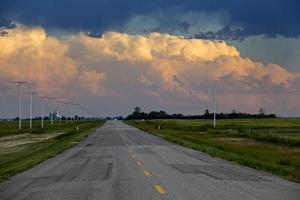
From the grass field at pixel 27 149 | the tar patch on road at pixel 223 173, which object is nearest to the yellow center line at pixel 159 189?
the tar patch on road at pixel 223 173

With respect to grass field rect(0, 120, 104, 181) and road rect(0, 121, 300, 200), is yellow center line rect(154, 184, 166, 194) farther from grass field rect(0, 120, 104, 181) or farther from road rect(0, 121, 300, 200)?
grass field rect(0, 120, 104, 181)

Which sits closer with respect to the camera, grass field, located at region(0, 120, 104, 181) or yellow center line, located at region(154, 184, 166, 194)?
yellow center line, located at region(154, 184, 166, 194)

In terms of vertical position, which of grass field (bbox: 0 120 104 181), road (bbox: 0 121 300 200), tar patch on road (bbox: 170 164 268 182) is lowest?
grass field (bbox: 0 120 104 181)

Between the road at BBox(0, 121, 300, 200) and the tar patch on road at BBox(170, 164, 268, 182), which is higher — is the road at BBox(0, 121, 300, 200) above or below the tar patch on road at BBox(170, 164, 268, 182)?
above

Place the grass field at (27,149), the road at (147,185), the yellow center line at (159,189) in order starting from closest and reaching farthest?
the road at (147,185) < the yellow center line at (159,189) < the grass field at (27,149)

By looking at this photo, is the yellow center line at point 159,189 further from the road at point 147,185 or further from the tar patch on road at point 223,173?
the tar patch on road at point 223,173

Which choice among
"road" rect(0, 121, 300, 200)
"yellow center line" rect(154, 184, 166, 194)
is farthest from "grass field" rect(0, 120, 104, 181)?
"yellow center line" rect(154, 184, 166, 194)

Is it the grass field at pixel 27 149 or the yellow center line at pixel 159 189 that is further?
the grass field at pixel 27 149

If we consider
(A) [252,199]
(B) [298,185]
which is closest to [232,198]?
(A) [252,199]

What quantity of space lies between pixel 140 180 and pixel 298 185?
192 inches

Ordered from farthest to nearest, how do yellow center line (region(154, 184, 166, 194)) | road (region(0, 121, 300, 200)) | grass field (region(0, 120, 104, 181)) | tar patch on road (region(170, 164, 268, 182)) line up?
grass field (region(0, 120, 104, 181)) < tar patch on road (region(170, 164, 268, 182)) < yellow center line (region(154, 184, 166, 194)) < road (region(0, 121, 300, 200))

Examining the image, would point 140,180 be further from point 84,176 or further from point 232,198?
point 232,198

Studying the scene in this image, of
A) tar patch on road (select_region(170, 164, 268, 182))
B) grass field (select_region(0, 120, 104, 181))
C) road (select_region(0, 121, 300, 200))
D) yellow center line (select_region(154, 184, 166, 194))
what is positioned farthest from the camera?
grass field (select_region(0, 120, 104, 181))

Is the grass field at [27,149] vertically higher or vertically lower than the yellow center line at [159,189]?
lower
